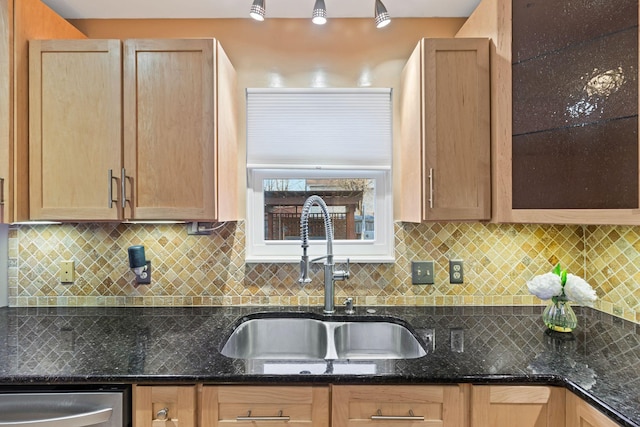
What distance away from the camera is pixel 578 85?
1.24 meters

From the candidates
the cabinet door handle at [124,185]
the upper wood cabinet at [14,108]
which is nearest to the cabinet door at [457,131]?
the cabinet door handle at [124,185]

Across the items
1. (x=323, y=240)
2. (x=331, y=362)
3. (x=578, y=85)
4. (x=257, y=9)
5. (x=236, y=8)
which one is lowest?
(x=331, y=362)

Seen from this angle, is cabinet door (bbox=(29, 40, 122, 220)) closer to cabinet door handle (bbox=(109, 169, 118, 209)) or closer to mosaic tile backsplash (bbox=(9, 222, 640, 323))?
cabinet door handle (bbox=(109, 169, 118, 209))

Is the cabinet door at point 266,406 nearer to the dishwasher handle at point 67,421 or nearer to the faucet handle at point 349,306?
the dishwasher handle at point 67,421

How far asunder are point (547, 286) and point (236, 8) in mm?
1844

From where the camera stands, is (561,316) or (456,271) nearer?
(561,316)

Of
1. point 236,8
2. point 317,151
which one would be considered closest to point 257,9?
point 236,8

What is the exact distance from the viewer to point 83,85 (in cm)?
148

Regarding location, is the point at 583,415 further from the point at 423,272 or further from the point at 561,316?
the point at 423,272

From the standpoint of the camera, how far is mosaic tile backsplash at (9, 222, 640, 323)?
1.79 metres

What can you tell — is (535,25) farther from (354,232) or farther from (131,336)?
(131,336)

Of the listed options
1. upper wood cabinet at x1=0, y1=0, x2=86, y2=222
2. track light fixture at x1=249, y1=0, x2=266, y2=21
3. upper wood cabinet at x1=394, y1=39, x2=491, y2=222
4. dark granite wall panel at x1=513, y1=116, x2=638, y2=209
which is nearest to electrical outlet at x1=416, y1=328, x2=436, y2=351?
upper wood cabinet at x1=394, y1=39, x2=491, y2=222

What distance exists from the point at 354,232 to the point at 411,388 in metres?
0.92

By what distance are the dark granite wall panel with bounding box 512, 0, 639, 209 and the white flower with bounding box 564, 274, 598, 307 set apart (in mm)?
327
